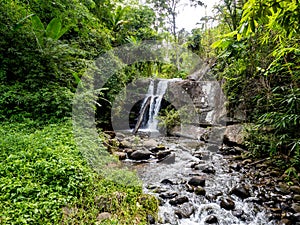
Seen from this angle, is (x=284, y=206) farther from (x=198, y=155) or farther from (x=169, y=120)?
(x=169, y=120)

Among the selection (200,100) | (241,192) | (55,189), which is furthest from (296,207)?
(200,100)

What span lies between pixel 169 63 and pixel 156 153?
11205mm

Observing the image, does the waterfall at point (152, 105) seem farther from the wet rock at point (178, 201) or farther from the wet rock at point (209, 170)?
the wet rock at point (178, 201)

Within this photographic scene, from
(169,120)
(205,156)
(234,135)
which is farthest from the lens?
(169,120)

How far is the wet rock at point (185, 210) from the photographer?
3125 millimetres

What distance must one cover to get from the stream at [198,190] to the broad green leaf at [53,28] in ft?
12.4

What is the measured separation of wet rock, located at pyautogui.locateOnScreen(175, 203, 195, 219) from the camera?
3125 mm

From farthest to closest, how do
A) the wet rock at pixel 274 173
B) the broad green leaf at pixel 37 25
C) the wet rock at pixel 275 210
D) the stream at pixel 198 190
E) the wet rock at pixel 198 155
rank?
the wet rock at pixel 198 155 → the broad green leaf at pixel 37 25 → the wet rock at pixel 274 173 → the wet rock at pixel 275 210 → the stream at pixel 198 190

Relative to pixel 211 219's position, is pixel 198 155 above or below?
above

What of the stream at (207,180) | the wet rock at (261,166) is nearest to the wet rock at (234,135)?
the stream at (207,180)

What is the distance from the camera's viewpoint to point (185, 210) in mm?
3240

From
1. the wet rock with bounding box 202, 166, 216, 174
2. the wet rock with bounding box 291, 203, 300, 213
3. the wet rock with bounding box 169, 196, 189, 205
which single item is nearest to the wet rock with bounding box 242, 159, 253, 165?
the wet rock with bounding box 202, 166, 216, 174

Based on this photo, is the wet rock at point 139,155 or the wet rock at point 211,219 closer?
the wet rock at point 211,219

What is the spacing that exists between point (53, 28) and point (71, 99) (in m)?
1.91
